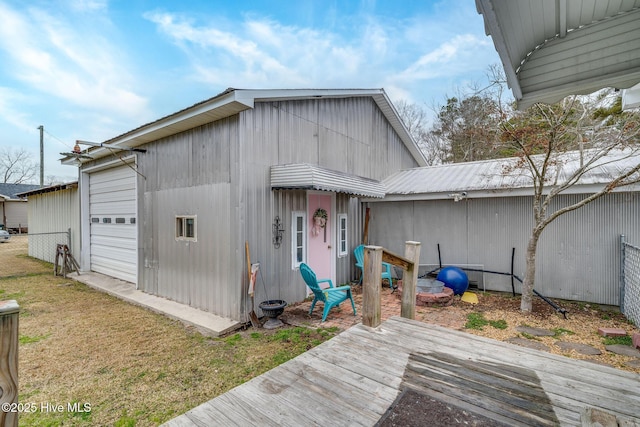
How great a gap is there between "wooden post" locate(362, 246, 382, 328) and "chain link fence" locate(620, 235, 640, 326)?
4.20 m

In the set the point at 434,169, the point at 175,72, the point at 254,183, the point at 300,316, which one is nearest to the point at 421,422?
the point at 300,316

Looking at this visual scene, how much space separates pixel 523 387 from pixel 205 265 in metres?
4.58

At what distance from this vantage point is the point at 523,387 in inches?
85.0

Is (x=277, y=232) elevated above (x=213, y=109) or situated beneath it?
situated beneath

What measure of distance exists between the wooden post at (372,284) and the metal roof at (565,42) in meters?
1.84

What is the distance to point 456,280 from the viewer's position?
241 inches

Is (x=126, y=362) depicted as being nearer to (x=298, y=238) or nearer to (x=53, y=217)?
(x=298, y=238)

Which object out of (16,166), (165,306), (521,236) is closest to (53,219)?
(165,306)

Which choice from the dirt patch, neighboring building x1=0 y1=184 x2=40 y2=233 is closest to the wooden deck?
the dirt patch

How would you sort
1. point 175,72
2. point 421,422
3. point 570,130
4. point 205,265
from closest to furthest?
point 421,422, point 570,130, point 205,265, point 175,72

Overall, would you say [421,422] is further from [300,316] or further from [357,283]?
[357,283]

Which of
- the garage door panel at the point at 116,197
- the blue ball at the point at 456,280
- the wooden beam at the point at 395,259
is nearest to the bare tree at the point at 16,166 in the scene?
the garage door panel at the point at 116,197

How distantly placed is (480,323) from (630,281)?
2554 millimetres

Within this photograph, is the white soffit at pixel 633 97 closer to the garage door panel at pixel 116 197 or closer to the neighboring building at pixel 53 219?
the garage door panel at pixel 116 197
